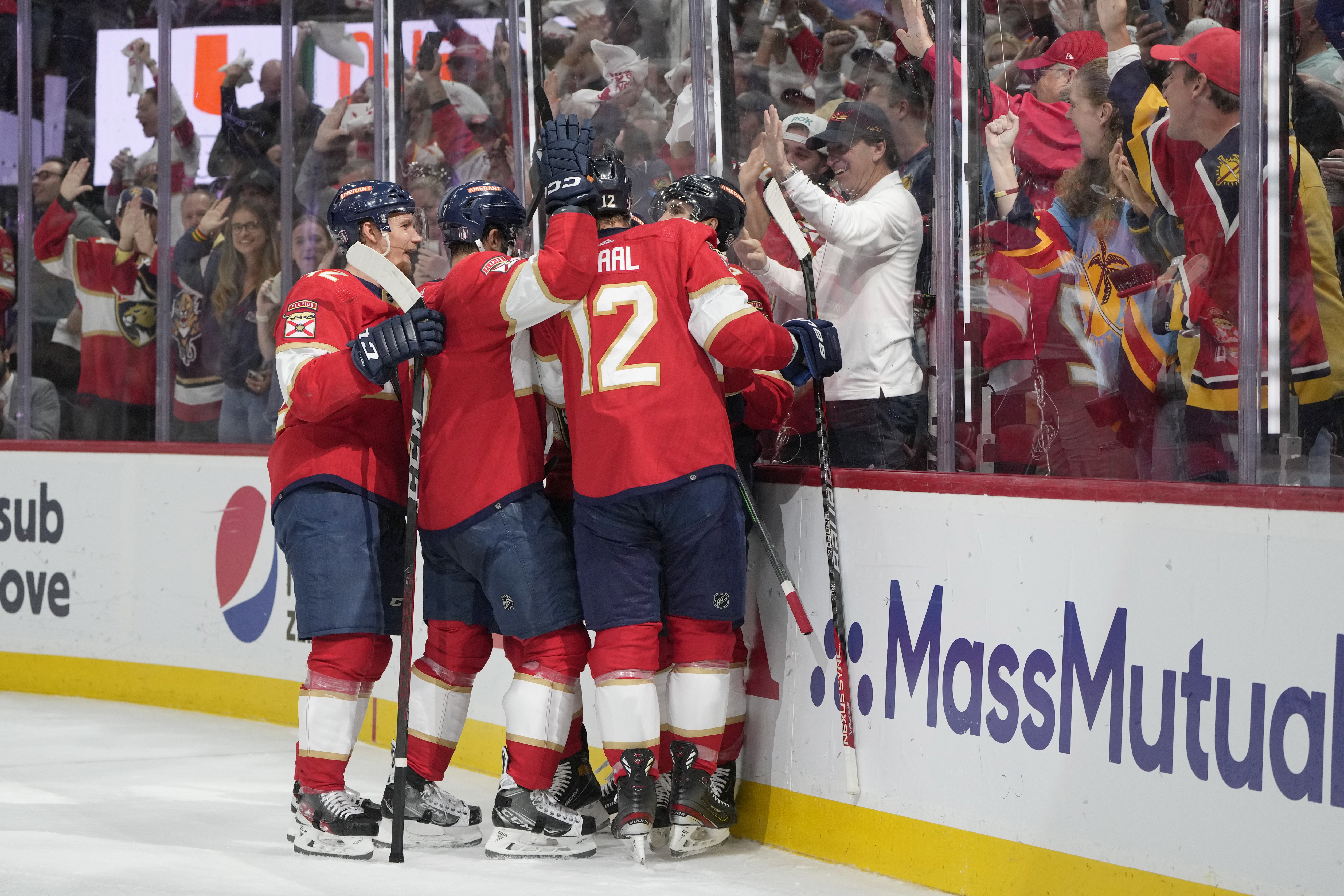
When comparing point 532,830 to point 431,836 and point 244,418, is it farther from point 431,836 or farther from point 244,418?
point 244,418

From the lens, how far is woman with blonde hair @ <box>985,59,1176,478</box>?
3094mm

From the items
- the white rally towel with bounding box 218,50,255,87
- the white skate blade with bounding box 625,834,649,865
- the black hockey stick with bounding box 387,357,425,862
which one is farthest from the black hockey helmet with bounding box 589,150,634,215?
the white rally towel with bounding box 218,50,255,87

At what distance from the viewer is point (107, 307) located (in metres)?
6.12

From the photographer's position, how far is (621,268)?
10.8ft

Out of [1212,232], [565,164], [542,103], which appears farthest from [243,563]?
[1212,232]

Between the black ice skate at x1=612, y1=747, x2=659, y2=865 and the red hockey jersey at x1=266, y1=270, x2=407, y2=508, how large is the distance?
819 mm

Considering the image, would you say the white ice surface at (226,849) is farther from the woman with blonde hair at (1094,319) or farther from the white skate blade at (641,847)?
the woman with blonde hair at (1094,319)

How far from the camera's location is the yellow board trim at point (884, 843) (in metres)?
2.74

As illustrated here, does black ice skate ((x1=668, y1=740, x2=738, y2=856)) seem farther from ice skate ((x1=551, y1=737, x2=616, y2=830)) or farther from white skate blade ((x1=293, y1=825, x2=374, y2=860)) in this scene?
white skate blade ((x1=293, y1=825, x2=374, y2=860))

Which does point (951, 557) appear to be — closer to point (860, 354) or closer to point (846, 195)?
point (860, 354)

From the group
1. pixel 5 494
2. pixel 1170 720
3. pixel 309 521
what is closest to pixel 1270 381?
pixel 1170 720

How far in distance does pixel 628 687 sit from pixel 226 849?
104cm

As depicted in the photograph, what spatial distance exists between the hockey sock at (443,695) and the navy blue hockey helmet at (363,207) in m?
0.95

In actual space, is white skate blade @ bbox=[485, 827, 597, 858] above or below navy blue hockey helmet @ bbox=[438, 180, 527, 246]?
below
